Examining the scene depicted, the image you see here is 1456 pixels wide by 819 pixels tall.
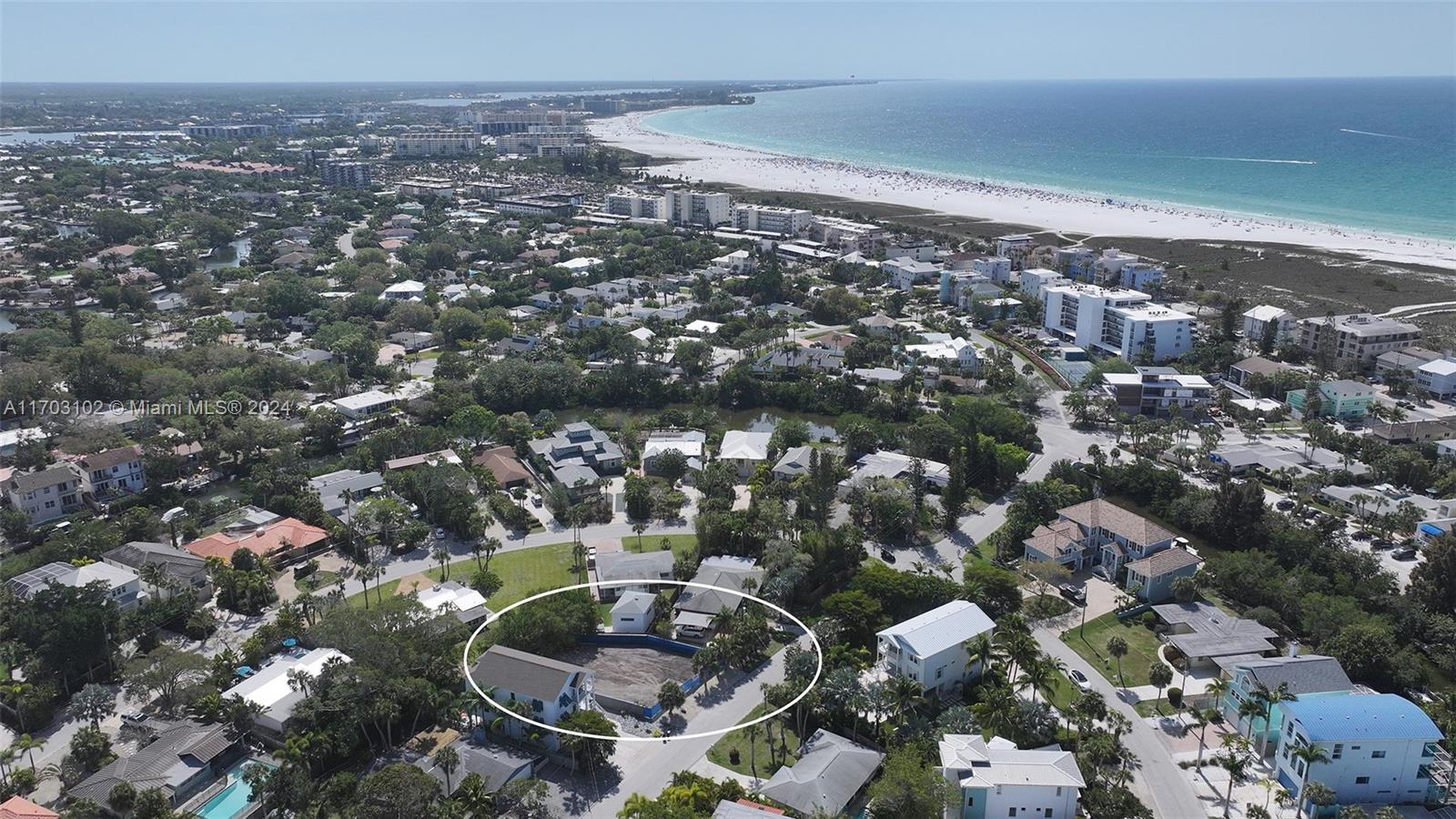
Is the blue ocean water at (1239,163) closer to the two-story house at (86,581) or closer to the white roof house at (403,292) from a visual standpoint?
the white roof house at (403,292)

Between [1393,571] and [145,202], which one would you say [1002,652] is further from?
[145,202]

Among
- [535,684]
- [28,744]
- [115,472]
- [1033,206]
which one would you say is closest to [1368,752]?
[535,684]

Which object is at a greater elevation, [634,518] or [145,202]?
[145,202]

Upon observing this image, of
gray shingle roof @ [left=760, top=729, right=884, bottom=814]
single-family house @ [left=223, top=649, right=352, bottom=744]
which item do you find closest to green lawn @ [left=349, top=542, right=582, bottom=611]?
single-family house @ [left=223, top=649, right=352, bottom=744]

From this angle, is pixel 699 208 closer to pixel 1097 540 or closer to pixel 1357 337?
pixel 1357 337

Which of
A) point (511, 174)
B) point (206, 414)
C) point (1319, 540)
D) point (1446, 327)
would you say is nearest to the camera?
point (1319, 540)

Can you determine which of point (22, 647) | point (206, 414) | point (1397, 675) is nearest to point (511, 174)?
point (206, 414)

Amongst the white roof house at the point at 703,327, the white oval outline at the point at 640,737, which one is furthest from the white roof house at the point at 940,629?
the white roof house at the point at 703,327
